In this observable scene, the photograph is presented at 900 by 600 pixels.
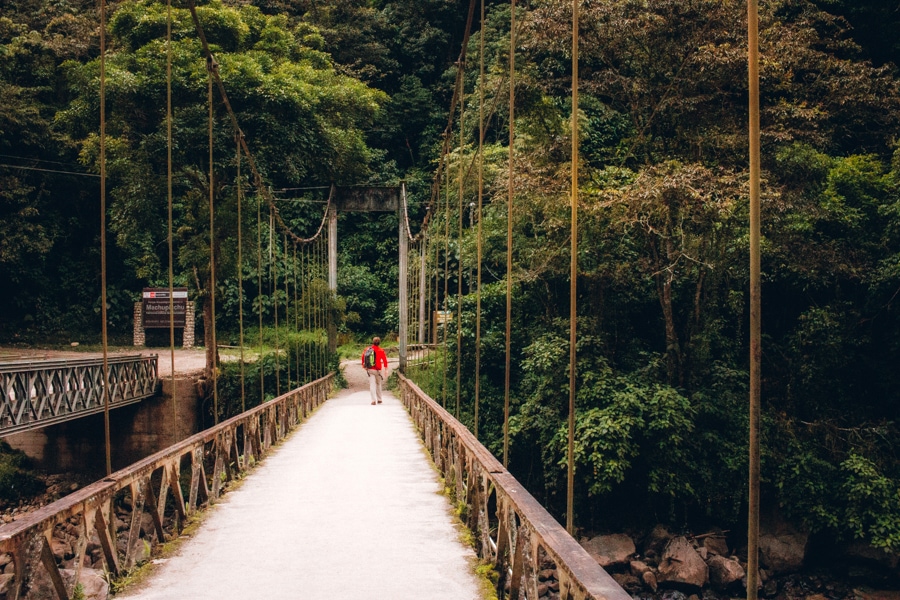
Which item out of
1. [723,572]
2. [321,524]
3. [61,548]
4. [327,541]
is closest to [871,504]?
[723,572]

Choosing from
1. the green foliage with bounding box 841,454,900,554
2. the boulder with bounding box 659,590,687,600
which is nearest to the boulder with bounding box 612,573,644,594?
the boulder with bounding box 659,590,687,600

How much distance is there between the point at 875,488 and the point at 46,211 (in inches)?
843

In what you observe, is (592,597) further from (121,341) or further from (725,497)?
(121,341)

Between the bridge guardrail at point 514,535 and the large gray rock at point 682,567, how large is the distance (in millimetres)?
6763

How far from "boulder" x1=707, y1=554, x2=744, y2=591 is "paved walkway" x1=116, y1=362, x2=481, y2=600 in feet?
20.8

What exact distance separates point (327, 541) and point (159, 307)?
18761 mm

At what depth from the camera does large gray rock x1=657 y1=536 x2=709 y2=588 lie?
11.3 metres

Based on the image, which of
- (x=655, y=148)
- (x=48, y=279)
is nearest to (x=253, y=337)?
(x=48, y=279)

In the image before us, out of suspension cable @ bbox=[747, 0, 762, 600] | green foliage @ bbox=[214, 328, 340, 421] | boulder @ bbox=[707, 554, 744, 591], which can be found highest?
suspension cable @ bbox=[747, 0, 762, 600]

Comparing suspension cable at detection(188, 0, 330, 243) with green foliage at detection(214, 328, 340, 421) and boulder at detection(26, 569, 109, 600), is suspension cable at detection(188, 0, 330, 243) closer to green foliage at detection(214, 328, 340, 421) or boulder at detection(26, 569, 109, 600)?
green foliage at detection(214, 328, 340, 421)

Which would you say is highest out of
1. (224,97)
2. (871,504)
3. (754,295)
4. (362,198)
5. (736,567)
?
(362,198)

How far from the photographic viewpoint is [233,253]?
16.1 meters

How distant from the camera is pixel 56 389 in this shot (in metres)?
10.5

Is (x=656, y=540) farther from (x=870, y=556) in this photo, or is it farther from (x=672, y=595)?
(x=870, y=556)
